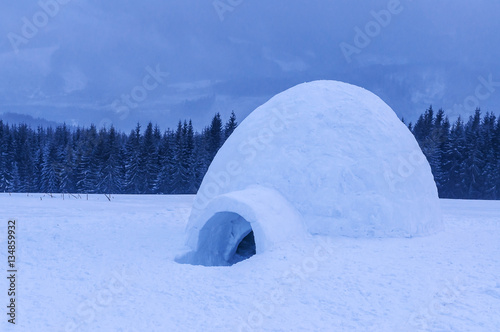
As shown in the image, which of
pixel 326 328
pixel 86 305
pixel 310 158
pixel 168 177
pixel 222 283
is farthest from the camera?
pixel 168 177

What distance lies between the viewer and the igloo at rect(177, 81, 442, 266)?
27.1ft

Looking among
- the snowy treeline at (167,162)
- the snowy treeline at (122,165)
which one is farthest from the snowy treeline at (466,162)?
the snowy treeline at (122,165)

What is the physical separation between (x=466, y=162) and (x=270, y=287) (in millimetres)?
32389

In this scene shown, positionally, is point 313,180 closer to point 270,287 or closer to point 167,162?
point 270,287

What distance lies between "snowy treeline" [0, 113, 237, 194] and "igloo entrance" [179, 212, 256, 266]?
26133 mm

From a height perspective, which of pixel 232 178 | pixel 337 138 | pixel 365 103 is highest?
pixel 365 103

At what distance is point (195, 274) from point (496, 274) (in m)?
5.16

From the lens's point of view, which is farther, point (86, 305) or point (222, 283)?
point (222, 283)

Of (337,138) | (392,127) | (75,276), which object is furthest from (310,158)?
(75,276)

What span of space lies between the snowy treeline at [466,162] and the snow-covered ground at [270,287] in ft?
87.5

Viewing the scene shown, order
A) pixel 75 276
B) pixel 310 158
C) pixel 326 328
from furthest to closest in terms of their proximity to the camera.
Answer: pixel 310 158, pixel 75 276, pixel 326 328

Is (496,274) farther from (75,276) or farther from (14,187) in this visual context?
(14,187)

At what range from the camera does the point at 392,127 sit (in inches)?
389

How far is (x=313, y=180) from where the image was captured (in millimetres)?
8625
